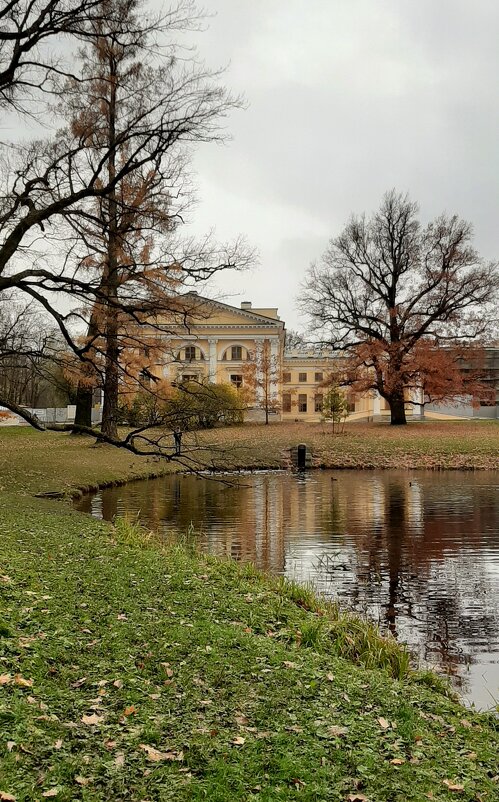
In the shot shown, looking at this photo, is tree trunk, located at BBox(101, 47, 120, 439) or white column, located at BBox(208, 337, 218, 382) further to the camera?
white column, located at BBox(208, 337, 218, 382)

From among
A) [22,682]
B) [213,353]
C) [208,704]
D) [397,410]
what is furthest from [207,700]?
[213,353]

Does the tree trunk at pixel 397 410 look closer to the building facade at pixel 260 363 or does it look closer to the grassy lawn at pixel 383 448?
the grassy lawn at pixel 383 448

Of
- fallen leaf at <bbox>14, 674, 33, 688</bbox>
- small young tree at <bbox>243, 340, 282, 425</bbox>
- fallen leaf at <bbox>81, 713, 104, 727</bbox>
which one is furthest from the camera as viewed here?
small young tree at <bbox>243, 340, 282, 425</bbox>

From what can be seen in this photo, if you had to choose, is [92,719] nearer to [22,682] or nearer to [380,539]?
[22,682]

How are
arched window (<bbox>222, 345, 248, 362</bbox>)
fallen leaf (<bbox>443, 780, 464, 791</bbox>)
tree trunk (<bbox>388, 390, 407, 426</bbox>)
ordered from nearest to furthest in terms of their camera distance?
fallen leaf (<bbox>443, 780, 464, 791</bbox>) < tree trunk (<bbox>388, 390, 407, 426</bbox>) < arched window (<bbox>222, 345, 248, 362</bbox>)

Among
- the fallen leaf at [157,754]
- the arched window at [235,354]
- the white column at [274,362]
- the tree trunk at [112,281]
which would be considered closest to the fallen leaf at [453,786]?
the fallen leaf at [157,754]

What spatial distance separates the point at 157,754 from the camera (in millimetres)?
4102

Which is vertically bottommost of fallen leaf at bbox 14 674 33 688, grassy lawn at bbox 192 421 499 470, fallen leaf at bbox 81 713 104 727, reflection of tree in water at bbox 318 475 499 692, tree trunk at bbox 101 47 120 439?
reflection of tree in water at bbox 318 475 499 692

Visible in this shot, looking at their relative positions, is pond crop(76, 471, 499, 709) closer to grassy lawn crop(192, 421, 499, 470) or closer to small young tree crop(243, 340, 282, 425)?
grassy lawn crop(192, 421, 499, 470)

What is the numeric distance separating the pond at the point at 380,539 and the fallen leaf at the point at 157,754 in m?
2.81

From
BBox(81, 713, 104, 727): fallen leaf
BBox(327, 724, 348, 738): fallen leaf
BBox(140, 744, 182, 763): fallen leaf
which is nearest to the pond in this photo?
BBox(327, 724, 348, 738): fallen leaf

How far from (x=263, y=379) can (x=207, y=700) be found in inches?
2148

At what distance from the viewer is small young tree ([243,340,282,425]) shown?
191 ft

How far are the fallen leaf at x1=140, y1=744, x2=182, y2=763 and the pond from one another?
9.21 feet
